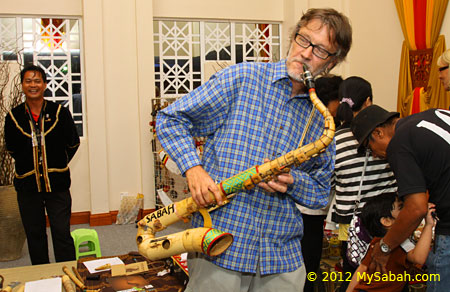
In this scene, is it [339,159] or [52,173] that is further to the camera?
[52,173]

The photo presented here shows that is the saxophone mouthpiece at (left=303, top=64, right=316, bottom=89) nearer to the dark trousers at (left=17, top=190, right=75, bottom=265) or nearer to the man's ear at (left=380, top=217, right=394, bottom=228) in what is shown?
the man's ear at (left=380, top=217, right=394, bottom=228)

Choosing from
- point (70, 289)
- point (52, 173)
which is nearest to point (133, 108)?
point (52, 173)

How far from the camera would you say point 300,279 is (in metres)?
1.50

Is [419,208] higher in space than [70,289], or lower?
higher

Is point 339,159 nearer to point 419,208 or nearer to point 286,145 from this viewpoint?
point 419,208

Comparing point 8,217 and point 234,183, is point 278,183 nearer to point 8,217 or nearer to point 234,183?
point 234,183

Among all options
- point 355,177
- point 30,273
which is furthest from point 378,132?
point 30,273

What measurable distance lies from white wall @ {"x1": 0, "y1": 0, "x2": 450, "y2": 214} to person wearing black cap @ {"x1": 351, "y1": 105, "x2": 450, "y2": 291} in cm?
406

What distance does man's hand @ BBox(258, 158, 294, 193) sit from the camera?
1396mm

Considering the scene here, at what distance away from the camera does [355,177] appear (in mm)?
2258

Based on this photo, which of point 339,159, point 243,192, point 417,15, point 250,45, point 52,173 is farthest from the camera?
point 250,45

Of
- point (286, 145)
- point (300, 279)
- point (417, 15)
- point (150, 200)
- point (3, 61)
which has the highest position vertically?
point (417, 15)

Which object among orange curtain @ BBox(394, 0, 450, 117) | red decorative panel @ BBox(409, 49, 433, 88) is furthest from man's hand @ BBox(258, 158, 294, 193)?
red decorative panel @ BBox(409, 49, 433, 88)

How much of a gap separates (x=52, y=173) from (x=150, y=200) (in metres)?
2.31
